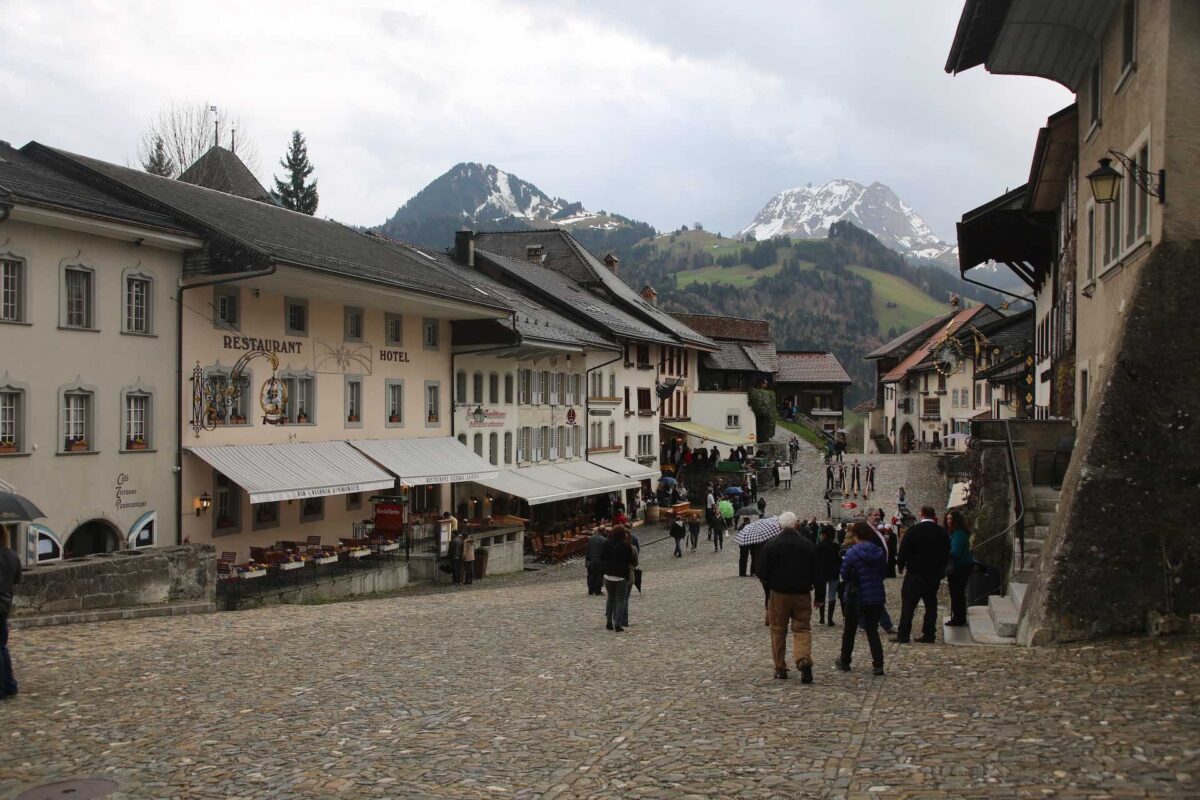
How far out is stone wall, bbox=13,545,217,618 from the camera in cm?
1583

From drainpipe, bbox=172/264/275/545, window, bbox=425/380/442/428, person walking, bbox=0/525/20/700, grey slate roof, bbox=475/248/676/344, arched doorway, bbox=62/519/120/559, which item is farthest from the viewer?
grey slate roof, bbox=475/248/676/344

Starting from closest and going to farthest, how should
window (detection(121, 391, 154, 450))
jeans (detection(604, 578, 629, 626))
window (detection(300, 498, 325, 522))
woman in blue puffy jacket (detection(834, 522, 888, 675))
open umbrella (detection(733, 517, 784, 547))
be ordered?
1. woman in blue puffy jacket (detection(834, 522, 888, 675))
2. jeans (detection(604, 578, 629, 626))
3. open umbrella (detection(733, 517, 784, 547))
4. window (detection(121, 391, 154, 450))
5. window (detection(300, 498, 325, 522))

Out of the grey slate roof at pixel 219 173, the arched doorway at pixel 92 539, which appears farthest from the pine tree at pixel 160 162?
the arched doorway at pixel 92 539

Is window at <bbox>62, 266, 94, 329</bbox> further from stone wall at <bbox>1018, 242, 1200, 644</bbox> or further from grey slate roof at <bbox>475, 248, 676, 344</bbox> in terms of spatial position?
grey slate roof at <bbox>475, 248, 676, 344</bbox>

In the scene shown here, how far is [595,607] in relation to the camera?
2011 centimetres

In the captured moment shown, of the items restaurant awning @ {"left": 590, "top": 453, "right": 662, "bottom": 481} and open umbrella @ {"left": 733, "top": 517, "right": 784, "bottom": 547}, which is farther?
restaurant awning @ {"left": 590, "top": 453, "right": 662, "bottom": 481}

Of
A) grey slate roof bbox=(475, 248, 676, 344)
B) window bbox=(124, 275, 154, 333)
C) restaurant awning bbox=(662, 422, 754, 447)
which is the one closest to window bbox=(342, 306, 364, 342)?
window bbox=(124, 275, 154, 333)

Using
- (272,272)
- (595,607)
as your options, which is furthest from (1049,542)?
(272,272)

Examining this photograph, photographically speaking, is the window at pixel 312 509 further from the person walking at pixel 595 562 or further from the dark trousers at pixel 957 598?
the dark trousers at pixel 957 598

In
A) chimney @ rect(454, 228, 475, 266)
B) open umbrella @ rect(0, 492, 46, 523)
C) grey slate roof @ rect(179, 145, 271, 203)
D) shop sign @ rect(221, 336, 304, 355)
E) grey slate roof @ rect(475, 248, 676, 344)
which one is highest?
grey slate roof @ rect(179, 145, 271, 203)

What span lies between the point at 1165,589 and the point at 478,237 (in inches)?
2440

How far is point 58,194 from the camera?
75.6 ft

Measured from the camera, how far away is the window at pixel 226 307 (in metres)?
27.0

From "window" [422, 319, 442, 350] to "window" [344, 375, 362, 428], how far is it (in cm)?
409
